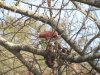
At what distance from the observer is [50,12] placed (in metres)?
4.75

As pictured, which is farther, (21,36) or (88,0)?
(21,36)

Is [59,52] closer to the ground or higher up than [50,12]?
closer to the ground

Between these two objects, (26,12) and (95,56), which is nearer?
(95,56)

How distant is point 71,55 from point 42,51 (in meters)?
0.41

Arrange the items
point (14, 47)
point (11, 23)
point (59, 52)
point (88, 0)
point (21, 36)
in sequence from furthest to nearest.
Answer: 1. point (21, 36)
2. point (11, 23)
3. point (14, 47)
4. point (59, 52)
5. point (88, 0)

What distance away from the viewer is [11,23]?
4660 millimetres

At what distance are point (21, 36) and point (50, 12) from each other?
104 cm

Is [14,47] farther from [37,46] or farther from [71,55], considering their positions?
[71,55]

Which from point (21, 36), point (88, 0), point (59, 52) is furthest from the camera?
point (21, 36)

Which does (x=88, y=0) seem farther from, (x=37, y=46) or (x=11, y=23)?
(x=11, y=23)

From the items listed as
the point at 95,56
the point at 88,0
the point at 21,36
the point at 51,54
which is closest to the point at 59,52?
the point at 51,54

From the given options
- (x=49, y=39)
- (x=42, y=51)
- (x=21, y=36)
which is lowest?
(x=21, y=36)

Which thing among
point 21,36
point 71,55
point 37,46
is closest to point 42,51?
point 37,46

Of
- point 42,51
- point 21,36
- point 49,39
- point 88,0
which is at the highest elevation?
point 88,0
